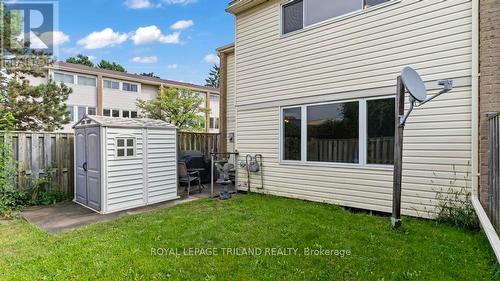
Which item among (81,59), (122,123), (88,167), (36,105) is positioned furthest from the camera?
(81,59)

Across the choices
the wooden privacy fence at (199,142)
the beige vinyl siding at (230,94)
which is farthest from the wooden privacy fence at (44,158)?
the beige vinyl siding at (230,94)

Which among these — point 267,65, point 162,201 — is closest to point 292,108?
point 267,65

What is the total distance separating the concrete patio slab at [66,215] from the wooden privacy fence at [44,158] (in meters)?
0.73

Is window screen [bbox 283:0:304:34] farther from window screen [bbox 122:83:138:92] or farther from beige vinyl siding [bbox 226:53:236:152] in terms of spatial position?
window screen [bbox 122:83:138:92]

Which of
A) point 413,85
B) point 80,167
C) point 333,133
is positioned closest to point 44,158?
point 80,167

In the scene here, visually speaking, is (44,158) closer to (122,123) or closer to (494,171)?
(122,123)

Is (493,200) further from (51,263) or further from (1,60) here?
(1,60)

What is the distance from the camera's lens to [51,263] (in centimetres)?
343

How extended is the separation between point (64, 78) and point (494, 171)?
20017mm

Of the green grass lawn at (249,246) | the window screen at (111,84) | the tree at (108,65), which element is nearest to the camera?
the green grass lawn at (249,246)

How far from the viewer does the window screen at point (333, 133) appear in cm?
589

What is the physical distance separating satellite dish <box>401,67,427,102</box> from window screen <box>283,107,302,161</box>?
2.96 m

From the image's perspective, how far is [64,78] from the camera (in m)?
16.9

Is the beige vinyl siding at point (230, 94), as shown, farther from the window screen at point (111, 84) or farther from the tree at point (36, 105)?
the window screen at point (111, 84)
